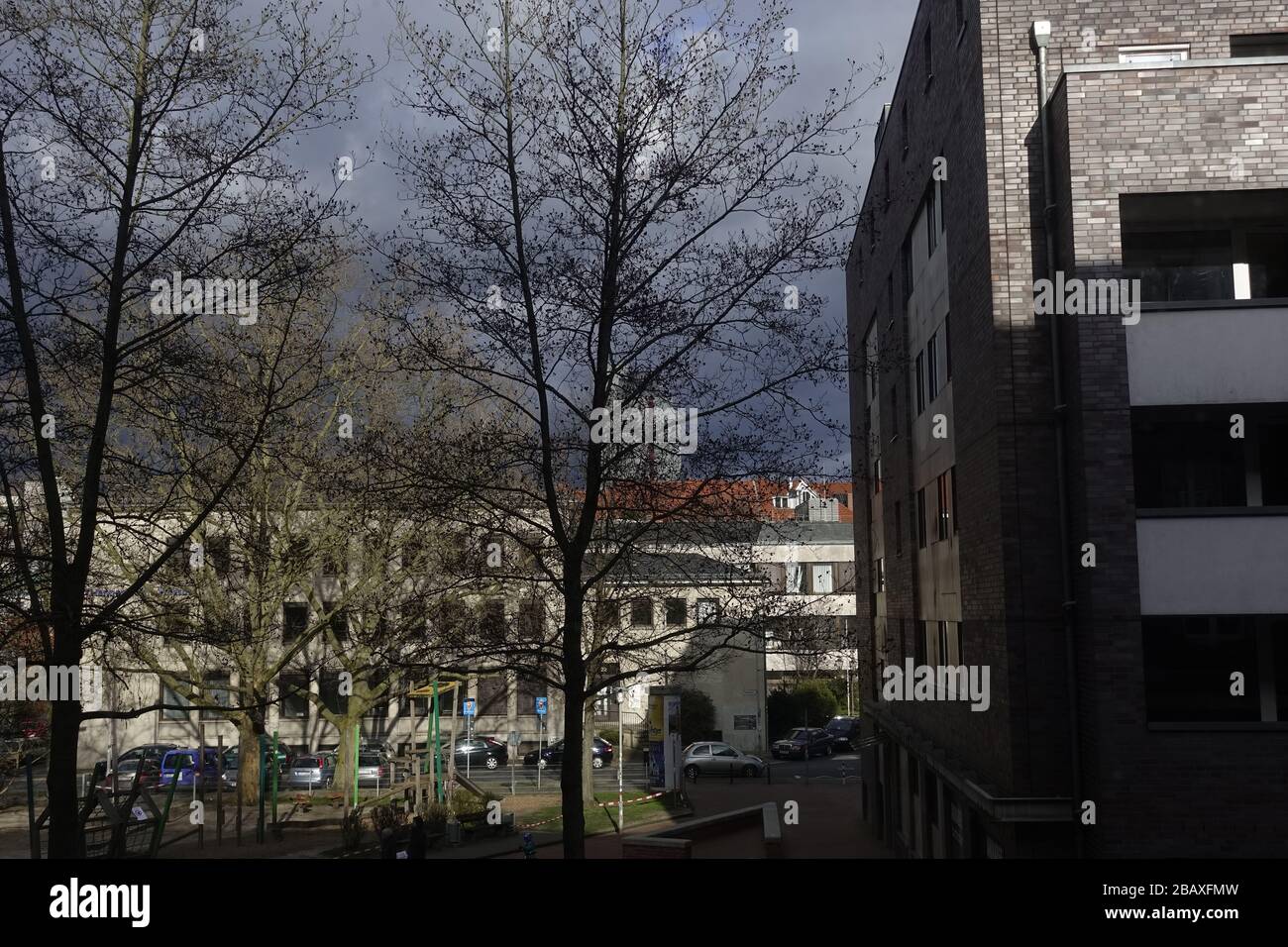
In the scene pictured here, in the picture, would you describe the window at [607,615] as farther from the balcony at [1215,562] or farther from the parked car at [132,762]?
the parked car at [132,762]

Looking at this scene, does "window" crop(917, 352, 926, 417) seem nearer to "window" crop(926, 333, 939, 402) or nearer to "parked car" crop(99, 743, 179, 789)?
"window" crop(926, 333, 939, 402)

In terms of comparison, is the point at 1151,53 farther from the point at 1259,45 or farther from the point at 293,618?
the point at 293,618

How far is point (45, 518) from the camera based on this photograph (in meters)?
10.7

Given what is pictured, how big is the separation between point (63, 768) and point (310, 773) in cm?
2976

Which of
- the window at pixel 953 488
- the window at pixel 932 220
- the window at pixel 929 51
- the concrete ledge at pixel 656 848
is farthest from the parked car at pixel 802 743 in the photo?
the window at pixel 929 51

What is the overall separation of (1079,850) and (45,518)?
1181 cm

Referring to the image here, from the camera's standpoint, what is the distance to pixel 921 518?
2169 centimetres

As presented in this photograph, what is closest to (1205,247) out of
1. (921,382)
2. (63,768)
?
(921,382)

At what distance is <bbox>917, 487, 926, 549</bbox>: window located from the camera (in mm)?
21297

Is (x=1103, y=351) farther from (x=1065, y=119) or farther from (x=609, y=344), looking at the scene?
(x=609, y=344)

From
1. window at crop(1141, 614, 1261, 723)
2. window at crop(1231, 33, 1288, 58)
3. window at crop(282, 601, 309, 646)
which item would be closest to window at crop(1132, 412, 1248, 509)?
window at crop(1141, 614, 1261, 723)

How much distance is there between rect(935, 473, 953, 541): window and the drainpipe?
494 centimetres

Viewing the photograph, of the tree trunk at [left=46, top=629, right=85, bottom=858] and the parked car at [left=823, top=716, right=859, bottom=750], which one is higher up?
the tree trunk at [left=46, top=629, right=85, bottom=858]

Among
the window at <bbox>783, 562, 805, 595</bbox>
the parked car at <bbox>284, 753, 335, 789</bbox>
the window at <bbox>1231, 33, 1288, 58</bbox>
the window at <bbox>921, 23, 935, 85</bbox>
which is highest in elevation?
the window at <bbox>921, 23, 935, 85</bbox>
